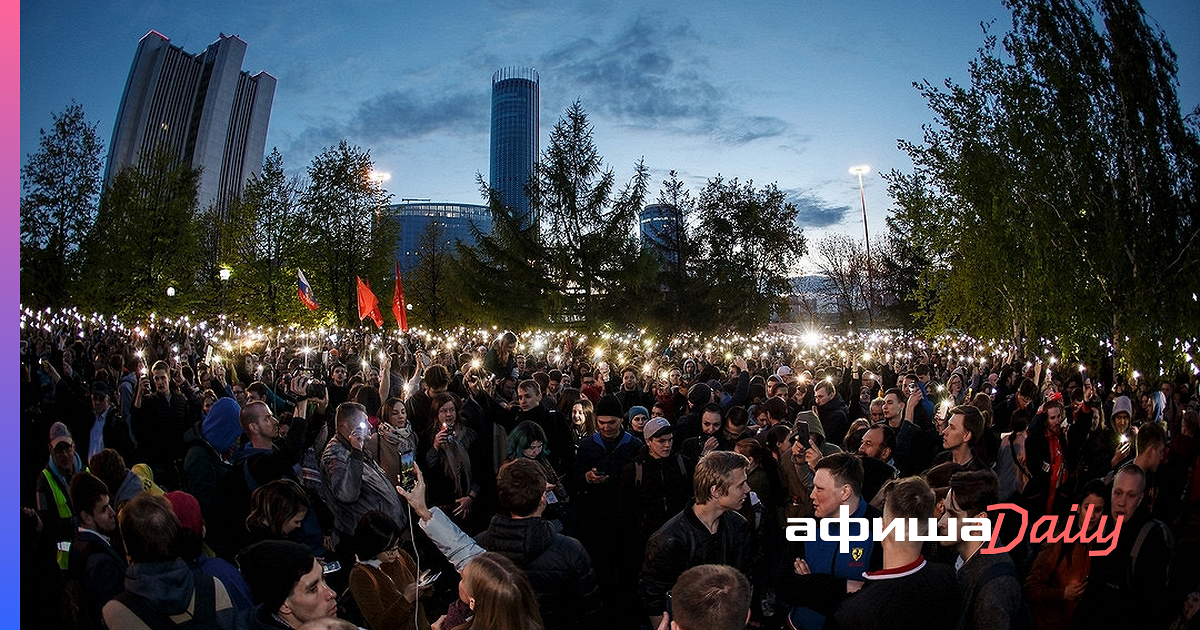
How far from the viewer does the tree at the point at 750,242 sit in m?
39.8

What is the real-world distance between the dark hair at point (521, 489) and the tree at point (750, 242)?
35.6 meters

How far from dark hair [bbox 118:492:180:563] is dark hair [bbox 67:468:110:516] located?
1.28m

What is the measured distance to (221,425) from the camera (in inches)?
229

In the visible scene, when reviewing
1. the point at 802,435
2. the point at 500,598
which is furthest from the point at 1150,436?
the point at 500,598

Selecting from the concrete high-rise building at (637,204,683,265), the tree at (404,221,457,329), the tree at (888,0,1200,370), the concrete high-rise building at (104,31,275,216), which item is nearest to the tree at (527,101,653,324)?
the concrete high-rise building at (637,204,683,265)

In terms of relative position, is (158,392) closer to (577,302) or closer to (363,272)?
(577,302)

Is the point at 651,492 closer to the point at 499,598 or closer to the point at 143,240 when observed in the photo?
the point at 499,598

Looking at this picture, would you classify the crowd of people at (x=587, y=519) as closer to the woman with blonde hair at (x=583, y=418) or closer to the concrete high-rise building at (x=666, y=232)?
the woman with blonde hair at (x=583, y=418)

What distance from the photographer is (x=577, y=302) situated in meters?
30.8

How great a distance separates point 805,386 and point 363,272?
32408mm

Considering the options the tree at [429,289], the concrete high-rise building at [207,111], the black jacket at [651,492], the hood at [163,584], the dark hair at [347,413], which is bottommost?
the black jacket at [651,492]

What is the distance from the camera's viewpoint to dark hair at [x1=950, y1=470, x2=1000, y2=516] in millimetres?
3746

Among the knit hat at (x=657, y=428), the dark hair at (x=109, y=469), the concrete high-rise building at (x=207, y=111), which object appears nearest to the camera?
the dark hair at (x=109, y=469)

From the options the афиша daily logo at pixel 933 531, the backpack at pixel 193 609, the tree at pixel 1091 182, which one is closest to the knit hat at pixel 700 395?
the афиша daily logo at pixel 933 531
